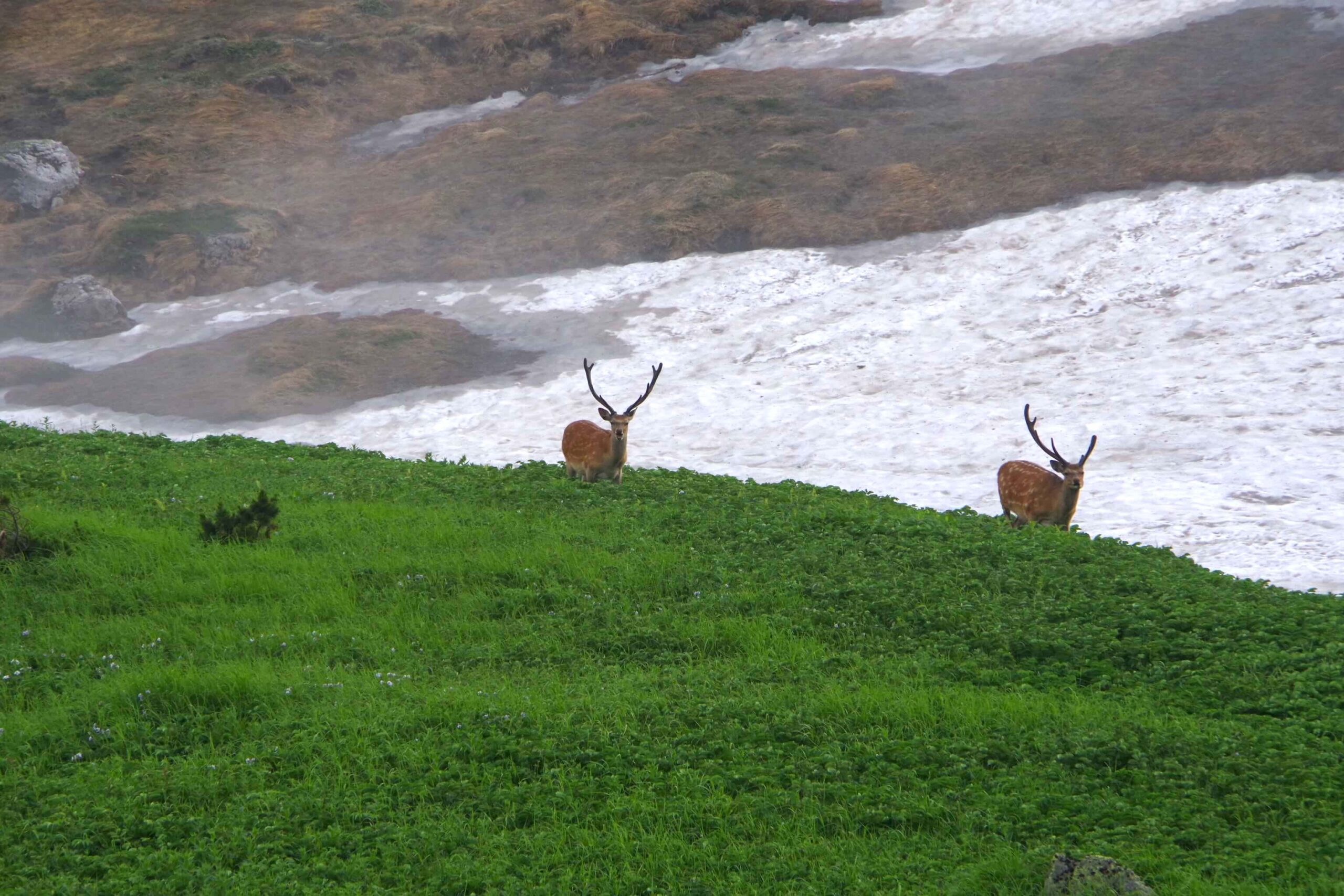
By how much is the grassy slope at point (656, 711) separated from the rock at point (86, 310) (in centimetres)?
2280

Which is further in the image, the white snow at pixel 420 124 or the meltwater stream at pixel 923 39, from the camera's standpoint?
the white snow at pixel 420 124

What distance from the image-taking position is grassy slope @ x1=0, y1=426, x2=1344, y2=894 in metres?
6.37

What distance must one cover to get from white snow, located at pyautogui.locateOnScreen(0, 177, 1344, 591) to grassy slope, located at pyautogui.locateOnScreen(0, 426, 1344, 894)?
5592 millimetres

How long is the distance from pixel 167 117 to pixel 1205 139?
32.5 metres

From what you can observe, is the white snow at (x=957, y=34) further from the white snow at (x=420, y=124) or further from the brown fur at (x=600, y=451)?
the brown fur at (x=600, y=451)

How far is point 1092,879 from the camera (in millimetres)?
5652

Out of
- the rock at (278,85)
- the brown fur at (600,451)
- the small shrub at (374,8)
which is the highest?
the small shrub at (374,8)

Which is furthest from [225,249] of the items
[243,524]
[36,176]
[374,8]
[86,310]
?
[243,524]

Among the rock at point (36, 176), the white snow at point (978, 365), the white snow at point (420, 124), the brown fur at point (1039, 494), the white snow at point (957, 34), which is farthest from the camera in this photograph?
the white snow at point (420, 124)

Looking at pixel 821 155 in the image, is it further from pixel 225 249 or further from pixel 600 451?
pixel 600 451

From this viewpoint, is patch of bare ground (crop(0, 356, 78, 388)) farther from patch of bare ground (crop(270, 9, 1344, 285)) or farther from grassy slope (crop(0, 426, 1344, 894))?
grassy slope (crop(0, 426, 1344, 894))

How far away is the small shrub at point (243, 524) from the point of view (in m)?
11.6

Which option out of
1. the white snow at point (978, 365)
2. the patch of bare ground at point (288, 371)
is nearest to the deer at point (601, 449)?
the white snow at point (978, 365)

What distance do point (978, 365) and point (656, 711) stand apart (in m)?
17.5
